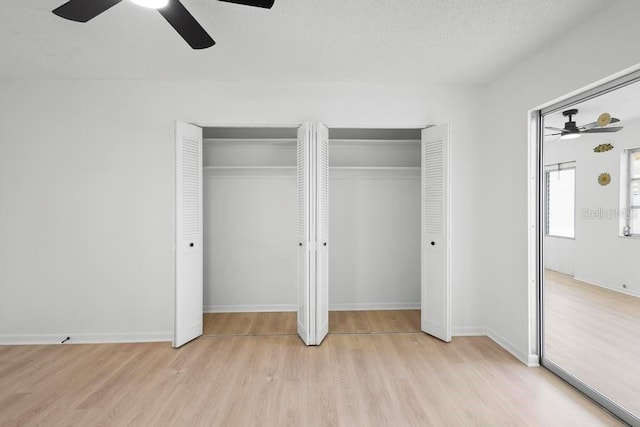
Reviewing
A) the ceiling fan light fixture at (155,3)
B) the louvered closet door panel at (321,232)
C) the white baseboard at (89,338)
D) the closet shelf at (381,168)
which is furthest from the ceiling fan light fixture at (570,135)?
the white baseboard at (89,338)

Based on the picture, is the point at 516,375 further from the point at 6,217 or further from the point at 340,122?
the point at 6,217

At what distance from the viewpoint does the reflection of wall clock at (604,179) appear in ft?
7.22

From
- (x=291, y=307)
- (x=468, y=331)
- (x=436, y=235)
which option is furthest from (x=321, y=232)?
(x=468, y=331)

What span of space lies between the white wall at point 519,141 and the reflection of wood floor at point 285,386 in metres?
0.46

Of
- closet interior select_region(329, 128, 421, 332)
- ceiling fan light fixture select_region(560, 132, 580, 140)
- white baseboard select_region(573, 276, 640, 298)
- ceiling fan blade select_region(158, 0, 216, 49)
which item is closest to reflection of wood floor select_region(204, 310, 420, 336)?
closet interior select_region(329, 128, 421, 332)

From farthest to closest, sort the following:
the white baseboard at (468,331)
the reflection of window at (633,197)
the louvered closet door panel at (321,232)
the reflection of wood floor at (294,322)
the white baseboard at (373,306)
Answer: the white baseboard at (373,306) < the reflection of wood floor at (294,322) < the white baseboard at (468,331) < the louvered closet door panel at (321,232) < the reflection of window at (633,197)

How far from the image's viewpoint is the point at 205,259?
4.25 metres

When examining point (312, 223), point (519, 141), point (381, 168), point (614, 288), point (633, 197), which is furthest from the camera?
point (381, 168)

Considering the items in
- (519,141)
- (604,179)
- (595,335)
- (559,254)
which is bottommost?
(595,335)

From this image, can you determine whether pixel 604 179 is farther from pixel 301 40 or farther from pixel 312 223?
pixel 301 40

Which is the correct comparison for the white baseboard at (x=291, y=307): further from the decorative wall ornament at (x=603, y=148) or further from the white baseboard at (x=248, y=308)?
the decorative wall ornament at (x=603, y=148)

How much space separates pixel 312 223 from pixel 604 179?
7.49 ft

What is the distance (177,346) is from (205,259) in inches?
49.3

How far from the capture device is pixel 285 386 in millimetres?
2531
